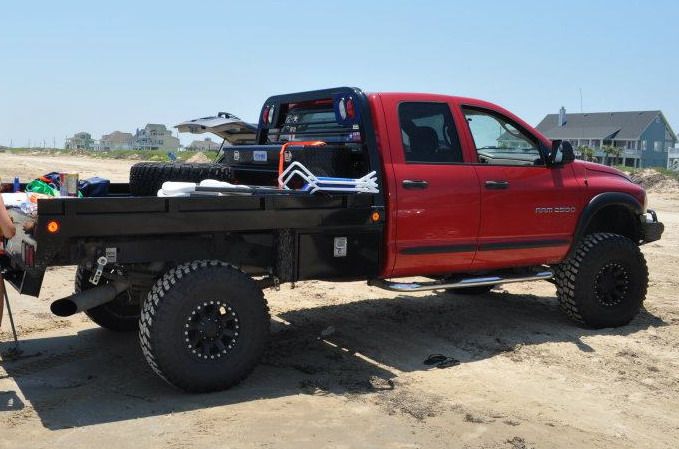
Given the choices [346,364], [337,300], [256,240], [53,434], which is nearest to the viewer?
[53,434]

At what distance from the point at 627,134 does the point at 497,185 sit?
74721 mm

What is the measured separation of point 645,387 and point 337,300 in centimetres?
352

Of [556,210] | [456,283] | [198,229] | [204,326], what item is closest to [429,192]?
[456,283]

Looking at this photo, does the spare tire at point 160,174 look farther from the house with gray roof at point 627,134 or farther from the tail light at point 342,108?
the house with gray roof at point 627,134

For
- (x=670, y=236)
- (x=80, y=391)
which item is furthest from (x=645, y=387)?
(x=670, y=236)

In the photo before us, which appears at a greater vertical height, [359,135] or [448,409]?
[359,135]

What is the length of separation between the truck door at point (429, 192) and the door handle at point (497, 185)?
0.15 m

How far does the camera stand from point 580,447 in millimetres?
4289

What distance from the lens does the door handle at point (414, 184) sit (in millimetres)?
5801

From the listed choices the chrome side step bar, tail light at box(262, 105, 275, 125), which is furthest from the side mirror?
tail light at box(262, 105, 275, 125)

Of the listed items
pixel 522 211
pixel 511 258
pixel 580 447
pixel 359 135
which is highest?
pixel 359 135

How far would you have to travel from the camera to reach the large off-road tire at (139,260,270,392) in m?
4.70

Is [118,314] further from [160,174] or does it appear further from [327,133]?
[327,133]

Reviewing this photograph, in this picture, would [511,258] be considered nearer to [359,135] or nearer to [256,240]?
[359,135]
